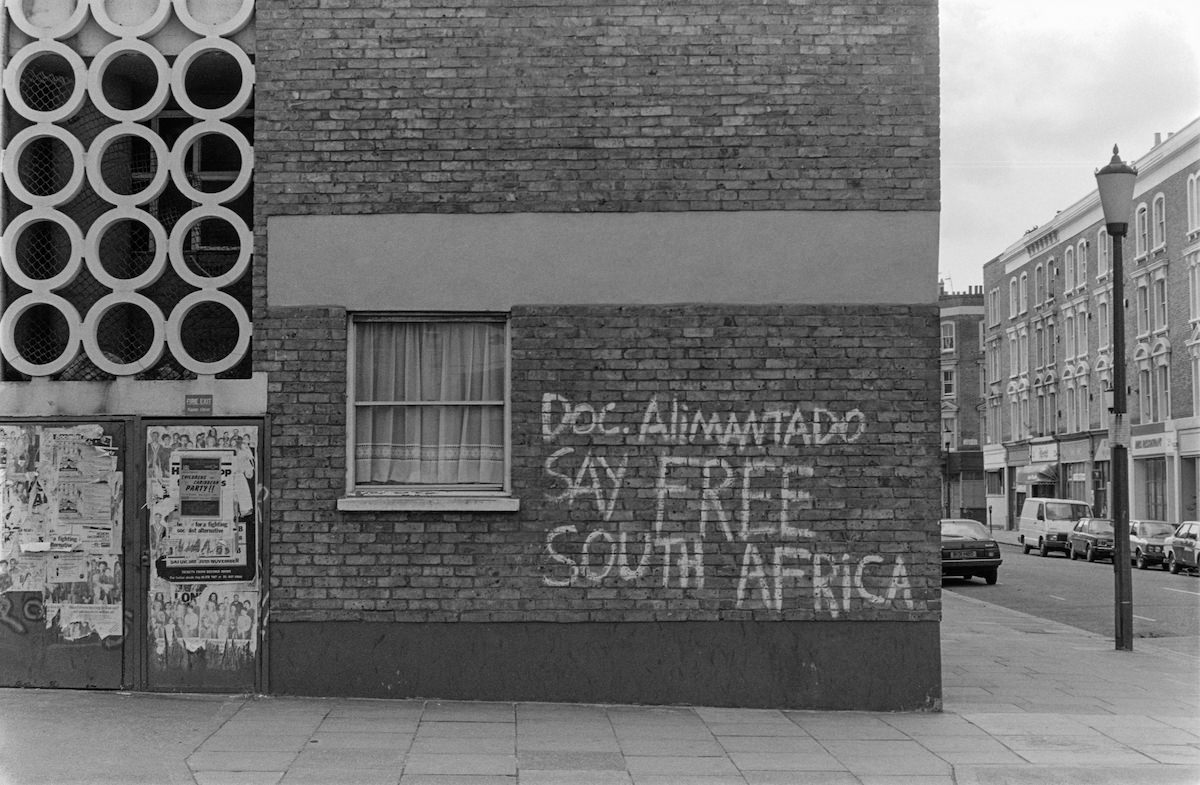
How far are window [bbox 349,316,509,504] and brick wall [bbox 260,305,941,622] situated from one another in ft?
0.82

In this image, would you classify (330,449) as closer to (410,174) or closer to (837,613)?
(410,174)

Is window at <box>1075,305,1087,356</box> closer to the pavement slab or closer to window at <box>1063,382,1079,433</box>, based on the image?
window at <box>1063,382,1079,433</box>

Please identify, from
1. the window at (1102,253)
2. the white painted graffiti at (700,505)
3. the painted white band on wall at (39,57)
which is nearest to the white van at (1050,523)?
the window at (1102,253)

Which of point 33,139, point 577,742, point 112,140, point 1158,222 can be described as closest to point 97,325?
point 112,140

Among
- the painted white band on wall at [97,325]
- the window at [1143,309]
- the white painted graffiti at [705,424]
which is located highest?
the window at [1143,309]

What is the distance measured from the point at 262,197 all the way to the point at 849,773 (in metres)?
6.00

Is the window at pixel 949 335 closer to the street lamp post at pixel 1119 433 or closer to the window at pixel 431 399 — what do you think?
the street lamp post at pixel 1119 433

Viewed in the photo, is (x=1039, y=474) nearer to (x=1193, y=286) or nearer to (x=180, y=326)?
(x=1193, y=286)

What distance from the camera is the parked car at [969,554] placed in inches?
1022

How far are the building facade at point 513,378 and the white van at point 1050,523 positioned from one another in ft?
105

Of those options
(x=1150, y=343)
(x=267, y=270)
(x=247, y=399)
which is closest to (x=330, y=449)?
(x=247, y=399)

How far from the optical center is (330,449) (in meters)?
9.77

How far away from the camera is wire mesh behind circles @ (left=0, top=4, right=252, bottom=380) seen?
33.0ft

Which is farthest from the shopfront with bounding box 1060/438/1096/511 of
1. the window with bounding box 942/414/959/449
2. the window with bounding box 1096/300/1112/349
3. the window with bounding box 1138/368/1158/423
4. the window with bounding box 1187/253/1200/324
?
the window with bounding box 942/414/959/449
